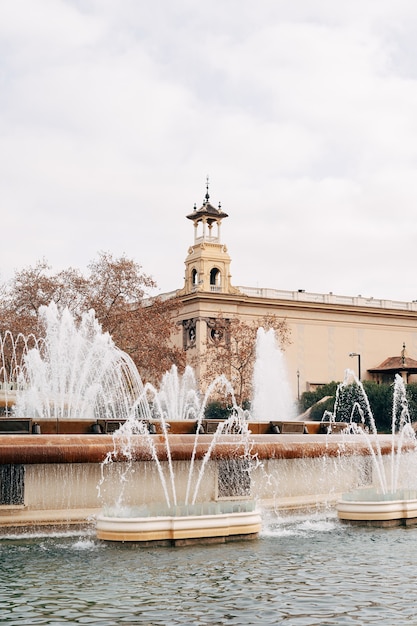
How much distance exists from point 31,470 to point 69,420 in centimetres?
102

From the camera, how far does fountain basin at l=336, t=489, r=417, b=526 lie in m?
13.7

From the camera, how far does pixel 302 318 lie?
73.4 m

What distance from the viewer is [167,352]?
151 ft

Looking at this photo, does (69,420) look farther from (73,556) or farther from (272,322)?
(272,322)

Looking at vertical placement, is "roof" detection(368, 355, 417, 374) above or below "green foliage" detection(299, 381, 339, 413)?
above

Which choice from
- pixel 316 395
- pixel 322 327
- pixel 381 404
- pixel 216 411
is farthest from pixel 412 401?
pixel 322 327

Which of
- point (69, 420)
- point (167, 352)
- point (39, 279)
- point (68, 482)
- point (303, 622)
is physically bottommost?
point (303, 622)

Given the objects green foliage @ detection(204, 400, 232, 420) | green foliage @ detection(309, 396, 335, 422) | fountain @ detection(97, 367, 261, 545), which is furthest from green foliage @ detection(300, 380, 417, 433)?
fountain @ detection(97, 367, 261, 545)

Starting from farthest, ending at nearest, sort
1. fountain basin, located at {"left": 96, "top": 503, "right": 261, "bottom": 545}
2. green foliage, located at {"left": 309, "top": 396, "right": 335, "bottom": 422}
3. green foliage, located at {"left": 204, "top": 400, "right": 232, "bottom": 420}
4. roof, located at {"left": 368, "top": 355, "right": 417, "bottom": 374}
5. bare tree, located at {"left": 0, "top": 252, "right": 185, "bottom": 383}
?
1. roof, located at {"left": 368, "top": 355, "right": 417, "bottom": 374}
2. green foliage, located at {"left": 309, "top": 396, "right": 335, "bottom": 422}
3. green foliage, located at {"left": 204, "top": 400, "right": 232, "bottom": 420}
4. bare tree, located at {"left": 0, "top": 252, "right": 185, "bottom": 383}
5. fountain basin, located at {"left": 96, "top": 503, "right": 261, "bottom": 545}

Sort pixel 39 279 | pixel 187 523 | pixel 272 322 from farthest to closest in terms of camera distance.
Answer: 1. pixel 272 322
2. pixel 39 279
3. pixel 187 523

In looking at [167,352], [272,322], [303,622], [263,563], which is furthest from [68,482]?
[272,322]

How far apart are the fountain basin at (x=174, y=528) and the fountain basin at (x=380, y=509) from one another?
2.63m

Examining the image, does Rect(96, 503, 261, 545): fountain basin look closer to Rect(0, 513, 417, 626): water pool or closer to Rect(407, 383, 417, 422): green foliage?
Rect(0, 513, 417, 626): water pool

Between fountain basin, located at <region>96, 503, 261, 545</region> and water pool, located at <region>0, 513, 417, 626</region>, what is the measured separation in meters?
0.16
